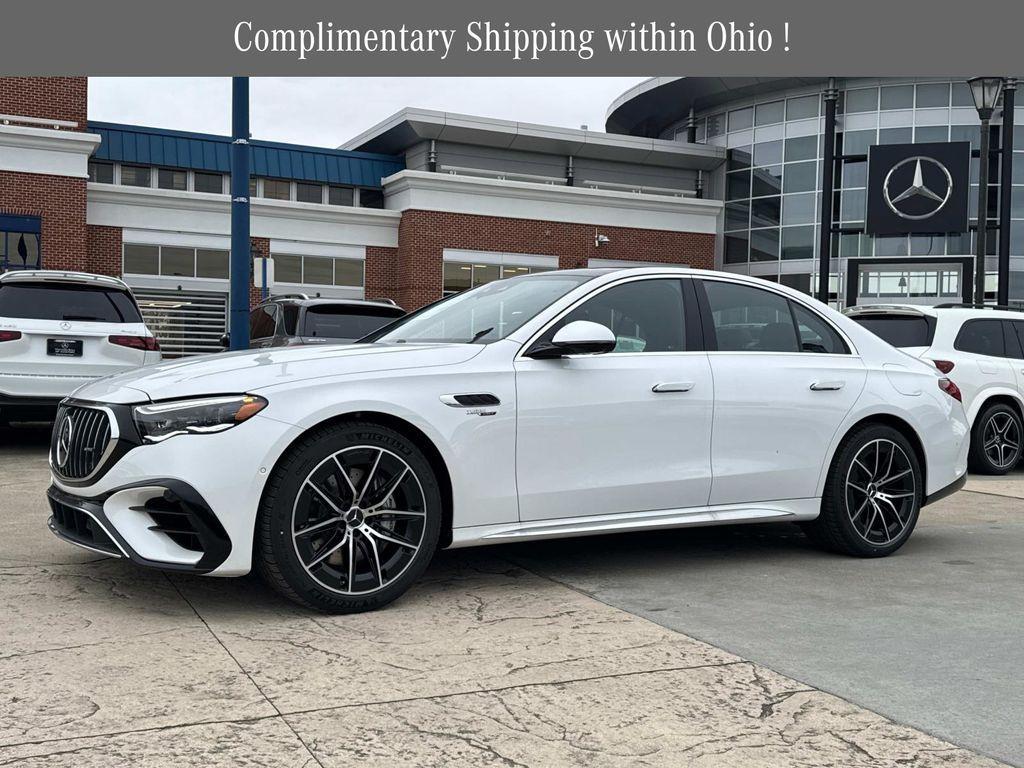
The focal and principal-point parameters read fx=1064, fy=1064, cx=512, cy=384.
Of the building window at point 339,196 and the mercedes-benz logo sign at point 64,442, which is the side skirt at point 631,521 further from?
the building window at point 339,196

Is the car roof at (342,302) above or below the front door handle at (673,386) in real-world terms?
above

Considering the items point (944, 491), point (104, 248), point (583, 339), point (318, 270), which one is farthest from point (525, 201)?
point (583, 339)

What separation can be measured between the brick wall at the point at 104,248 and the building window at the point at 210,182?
5.78m

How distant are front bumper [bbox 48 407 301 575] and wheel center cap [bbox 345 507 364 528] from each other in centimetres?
38

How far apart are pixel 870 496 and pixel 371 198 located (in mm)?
31506

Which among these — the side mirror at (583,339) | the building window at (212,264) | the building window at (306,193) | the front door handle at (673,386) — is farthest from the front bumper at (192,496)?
the building window at (306,193)

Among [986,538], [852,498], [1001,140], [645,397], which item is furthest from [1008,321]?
[1001,140]

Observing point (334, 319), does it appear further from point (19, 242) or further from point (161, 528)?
point (19, 242)

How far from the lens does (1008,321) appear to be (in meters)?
11.2

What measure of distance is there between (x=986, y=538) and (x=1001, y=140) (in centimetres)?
3260

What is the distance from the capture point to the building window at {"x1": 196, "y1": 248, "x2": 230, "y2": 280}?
30.0 meters

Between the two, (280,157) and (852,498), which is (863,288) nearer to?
(280,157)

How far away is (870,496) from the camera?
602cm

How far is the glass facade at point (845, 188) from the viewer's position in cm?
3675
